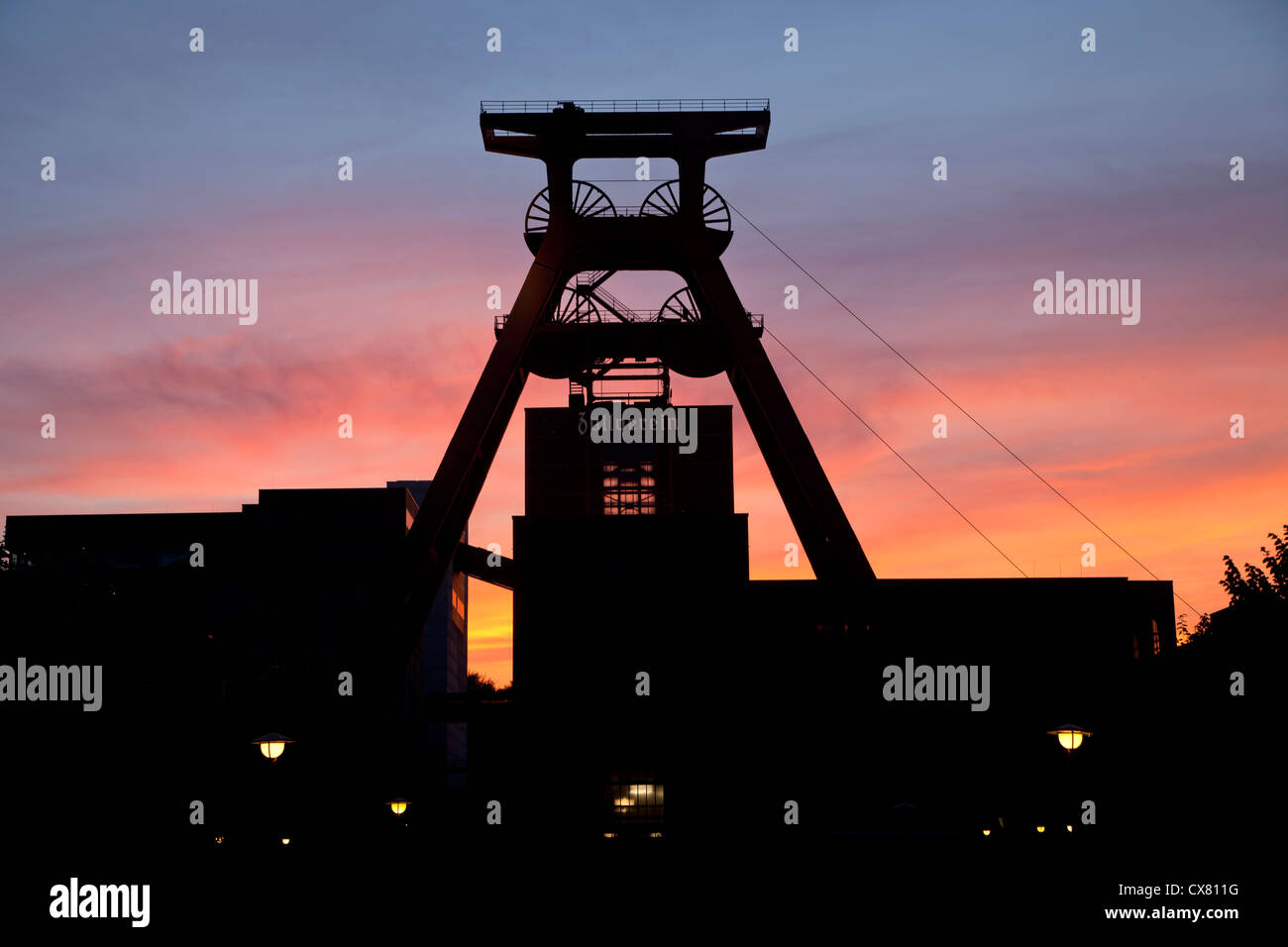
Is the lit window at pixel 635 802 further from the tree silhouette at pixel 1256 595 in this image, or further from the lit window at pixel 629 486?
the lit window at pixel 629 486

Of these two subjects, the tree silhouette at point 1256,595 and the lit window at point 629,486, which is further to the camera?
the lit window at point 629,486

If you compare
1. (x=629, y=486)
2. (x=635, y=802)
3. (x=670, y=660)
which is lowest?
(x=635, y=802)

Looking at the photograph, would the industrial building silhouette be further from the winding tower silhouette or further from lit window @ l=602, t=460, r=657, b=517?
lit window @ l=602, t=460, r=657, b=517

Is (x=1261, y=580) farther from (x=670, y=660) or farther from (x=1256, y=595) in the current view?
(x=670, y=660)

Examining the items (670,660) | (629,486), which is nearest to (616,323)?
(670,660)

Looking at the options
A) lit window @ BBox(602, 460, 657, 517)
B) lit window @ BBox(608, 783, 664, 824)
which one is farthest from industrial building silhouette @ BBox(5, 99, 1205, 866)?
lit window @ BBox(602, 460, 657, 517)

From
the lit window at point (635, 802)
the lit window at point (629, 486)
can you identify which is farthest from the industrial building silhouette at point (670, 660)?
the lit window at point (629, 486)

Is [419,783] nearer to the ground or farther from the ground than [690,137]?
nearer to the ground

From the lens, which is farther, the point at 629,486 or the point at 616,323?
the point at 629,486
